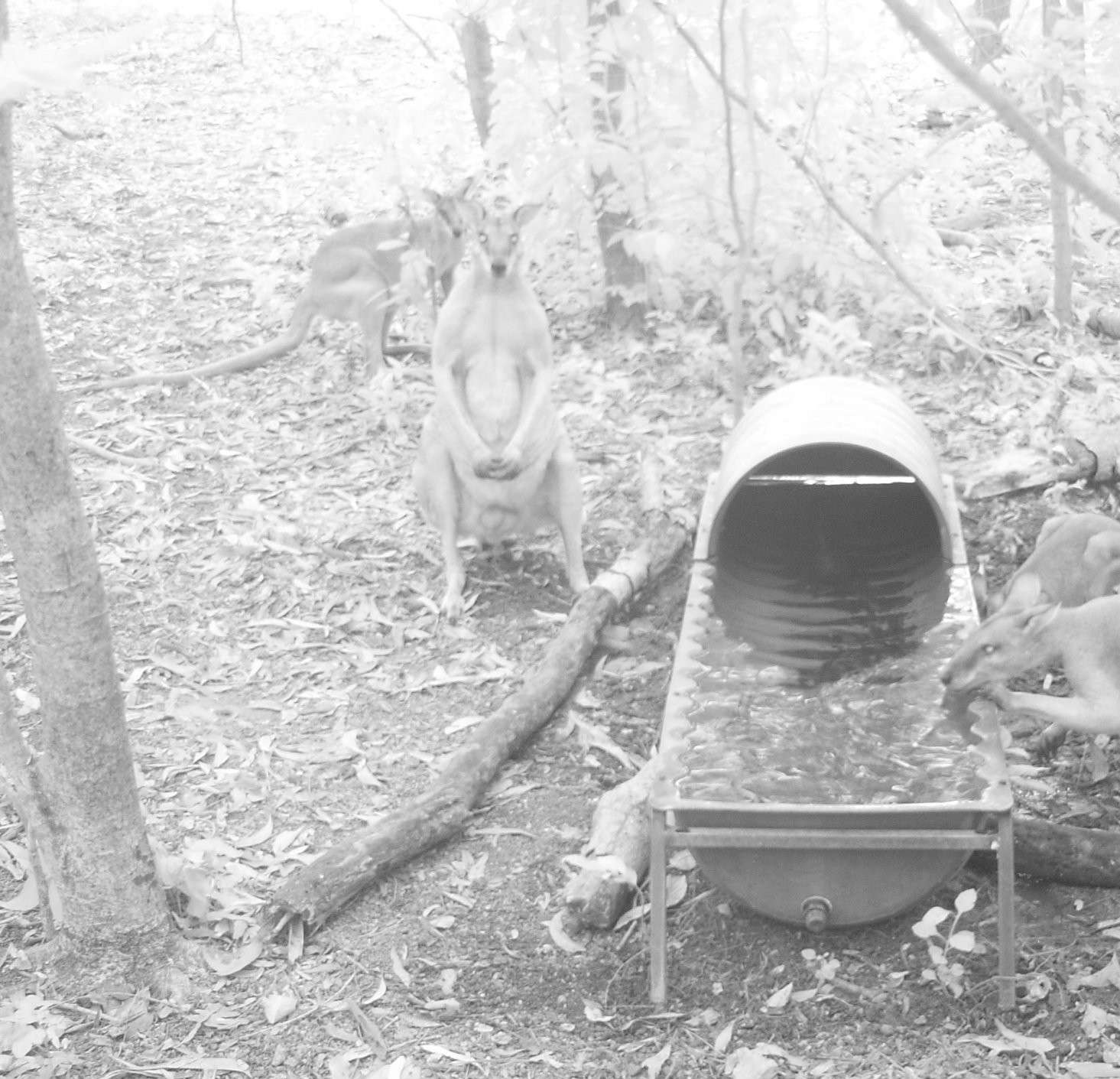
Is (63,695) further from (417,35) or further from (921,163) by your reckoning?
(417,35)

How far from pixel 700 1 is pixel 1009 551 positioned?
3033 millimetres

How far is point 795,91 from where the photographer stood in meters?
7.93

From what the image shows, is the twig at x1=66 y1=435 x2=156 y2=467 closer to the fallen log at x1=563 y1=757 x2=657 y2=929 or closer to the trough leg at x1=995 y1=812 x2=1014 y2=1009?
the fallen log at x1=563 y1=757 x2=657 y2=929

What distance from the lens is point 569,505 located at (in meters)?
6.62

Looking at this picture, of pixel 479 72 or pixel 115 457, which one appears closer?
pixel 115 457

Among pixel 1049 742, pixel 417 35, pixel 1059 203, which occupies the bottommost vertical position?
pixel 1049 742

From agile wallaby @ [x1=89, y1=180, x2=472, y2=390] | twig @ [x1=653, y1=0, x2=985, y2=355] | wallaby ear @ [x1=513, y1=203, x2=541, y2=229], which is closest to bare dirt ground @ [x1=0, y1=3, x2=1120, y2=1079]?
agile wallaby @ [x1=89, y1=180, x2=472, y2=390]

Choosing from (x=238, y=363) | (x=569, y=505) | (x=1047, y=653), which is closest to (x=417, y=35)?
(x=238, y=363)

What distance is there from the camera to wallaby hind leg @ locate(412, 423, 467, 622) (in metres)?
6.68

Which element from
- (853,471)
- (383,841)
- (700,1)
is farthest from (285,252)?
(383,841)

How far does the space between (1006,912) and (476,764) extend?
197 cm

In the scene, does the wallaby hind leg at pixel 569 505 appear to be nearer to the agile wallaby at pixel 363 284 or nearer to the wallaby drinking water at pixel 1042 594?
the wallaby drinking water at pixel 1042 594

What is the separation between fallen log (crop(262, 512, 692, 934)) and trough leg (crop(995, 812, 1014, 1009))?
1833mm

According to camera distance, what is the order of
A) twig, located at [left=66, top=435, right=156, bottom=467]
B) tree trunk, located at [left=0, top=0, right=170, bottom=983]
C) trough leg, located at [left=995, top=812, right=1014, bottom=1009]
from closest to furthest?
1. tree trunk, located at [left=0, top=0, right=170, bottom=983]
2. trough leg, located at [left=995, top=812, right=1014, bottom=1009]
3. twig, located at [left=66, top=435, right=156, bottom=467]
